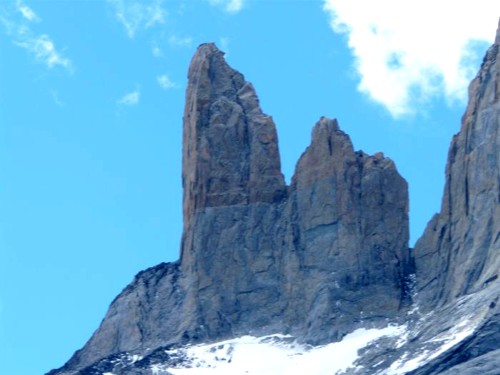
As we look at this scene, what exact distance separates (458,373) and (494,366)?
7.92 ft

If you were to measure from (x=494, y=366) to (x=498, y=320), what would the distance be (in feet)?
25.2

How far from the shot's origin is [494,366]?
19225cm

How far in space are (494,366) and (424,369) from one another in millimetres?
8420

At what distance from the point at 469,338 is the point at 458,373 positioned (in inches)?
255

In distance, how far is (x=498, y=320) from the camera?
200 m

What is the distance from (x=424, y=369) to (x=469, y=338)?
11.1 ft

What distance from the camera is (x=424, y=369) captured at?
655 ft

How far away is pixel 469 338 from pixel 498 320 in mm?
2118

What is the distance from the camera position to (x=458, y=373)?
193375 mm

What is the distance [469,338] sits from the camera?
655 ft
